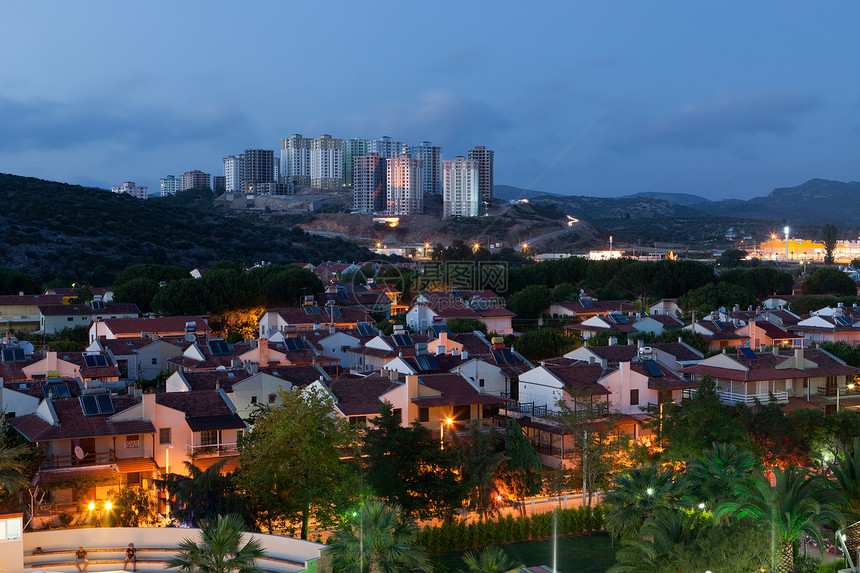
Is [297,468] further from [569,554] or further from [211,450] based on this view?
[569,554]

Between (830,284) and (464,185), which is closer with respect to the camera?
(830,284)

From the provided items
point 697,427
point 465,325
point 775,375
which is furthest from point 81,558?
point 465,325

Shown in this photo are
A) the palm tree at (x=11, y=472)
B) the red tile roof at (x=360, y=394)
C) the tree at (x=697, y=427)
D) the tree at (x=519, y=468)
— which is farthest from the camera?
the red tile roof at (x=360, y=394)

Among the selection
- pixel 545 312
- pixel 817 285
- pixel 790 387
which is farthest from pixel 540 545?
pixel 817 285

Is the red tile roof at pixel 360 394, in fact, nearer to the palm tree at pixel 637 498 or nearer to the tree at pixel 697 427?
the tree at pixel 697 427

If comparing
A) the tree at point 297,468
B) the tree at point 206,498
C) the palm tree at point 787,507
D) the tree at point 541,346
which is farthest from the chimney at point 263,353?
the palm tree at point 787,507
